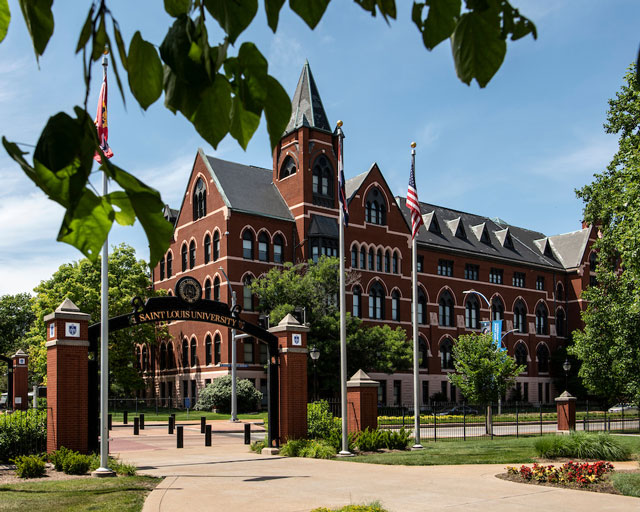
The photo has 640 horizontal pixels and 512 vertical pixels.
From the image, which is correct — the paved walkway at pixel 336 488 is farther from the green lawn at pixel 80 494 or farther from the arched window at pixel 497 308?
the arched window at pixel 497 308

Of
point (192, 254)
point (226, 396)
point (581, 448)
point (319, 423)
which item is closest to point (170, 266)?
point (192, 254)

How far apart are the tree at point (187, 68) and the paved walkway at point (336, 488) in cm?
980

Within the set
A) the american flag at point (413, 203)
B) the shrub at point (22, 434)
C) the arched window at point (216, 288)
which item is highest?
the american flag at point (413, 203)

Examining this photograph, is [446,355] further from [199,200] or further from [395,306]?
[199,200]

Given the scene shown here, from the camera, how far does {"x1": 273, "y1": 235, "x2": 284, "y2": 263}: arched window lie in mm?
51688

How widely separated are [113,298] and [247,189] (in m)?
12.5

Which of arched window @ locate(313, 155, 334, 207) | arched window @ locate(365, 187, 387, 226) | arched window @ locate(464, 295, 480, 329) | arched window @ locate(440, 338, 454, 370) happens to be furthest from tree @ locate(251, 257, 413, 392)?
arched window @ locate(464, 295, 480, 329)

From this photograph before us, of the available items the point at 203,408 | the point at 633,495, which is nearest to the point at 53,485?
the point at 633,495

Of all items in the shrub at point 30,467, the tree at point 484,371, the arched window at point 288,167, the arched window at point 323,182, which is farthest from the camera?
the arched window at point 288,167

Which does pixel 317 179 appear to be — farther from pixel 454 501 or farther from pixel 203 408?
pixel 454 501

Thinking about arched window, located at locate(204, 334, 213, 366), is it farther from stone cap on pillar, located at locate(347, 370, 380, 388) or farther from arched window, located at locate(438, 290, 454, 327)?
stone cap on pillar, located at locate(347, 370, 380, 388)

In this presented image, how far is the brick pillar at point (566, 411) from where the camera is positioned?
98.8 feet

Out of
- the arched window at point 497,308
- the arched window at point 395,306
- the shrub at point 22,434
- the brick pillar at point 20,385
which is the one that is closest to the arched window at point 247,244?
the arched window at point 395,306

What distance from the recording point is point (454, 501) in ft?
37.7
